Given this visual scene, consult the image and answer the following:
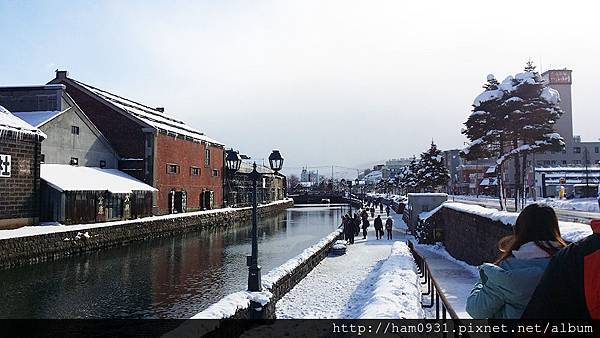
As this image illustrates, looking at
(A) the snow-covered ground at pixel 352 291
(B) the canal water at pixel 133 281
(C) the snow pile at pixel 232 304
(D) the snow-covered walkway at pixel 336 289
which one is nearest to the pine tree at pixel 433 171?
(B) the canal water at pixel 133 281

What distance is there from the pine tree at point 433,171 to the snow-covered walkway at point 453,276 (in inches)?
1093

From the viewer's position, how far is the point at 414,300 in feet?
30.1

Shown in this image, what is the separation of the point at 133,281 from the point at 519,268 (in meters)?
15.1

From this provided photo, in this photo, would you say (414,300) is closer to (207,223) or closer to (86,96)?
(207,223)

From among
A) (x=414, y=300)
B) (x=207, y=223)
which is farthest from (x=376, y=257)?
(x=207, y=223)

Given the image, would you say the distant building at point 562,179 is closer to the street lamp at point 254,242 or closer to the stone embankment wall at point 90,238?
the stone embankment wall at point 90,238

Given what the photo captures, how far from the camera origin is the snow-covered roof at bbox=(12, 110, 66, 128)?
28109 mm

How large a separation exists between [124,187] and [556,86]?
78.4 meters

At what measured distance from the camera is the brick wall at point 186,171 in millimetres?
36938

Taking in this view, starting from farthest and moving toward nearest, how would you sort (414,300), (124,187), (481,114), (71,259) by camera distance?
1. (124,187)
2. (481,114)
3. (71,259)
4. (414,300)

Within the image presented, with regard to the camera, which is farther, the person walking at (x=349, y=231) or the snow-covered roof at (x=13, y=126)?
the person walking at (x=349, y=231)

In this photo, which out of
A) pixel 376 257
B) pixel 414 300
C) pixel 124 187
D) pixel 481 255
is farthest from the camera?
pixel 124 187

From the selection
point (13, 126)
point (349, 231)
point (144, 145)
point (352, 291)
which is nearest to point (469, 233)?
point (352, 291)

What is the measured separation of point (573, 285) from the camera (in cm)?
219
